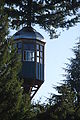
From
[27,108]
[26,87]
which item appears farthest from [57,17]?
[27,108]

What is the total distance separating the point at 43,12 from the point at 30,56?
132 inches

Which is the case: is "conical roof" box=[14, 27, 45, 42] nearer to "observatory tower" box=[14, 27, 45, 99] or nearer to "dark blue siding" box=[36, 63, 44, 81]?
"observatory tower" box=[14, 27, 45, 99]

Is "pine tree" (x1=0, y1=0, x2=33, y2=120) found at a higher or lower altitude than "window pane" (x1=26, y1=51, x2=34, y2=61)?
lower

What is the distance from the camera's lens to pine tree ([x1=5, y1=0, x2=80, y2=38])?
77.8ft

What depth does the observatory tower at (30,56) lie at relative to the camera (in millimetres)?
23406

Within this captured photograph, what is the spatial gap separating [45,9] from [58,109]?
9992 millimetres

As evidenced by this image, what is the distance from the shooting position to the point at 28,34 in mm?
24266

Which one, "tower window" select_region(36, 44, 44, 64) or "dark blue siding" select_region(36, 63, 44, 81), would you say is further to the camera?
"tower window" select_region(36, 44, 44, 64)

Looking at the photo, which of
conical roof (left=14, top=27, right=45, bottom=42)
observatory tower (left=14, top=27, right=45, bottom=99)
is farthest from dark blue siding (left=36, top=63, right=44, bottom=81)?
conical roof (left=14, top=27, right=45, bottom=42)

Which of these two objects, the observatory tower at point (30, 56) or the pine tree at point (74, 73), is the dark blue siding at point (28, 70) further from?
the pine tree at point (74, 73)

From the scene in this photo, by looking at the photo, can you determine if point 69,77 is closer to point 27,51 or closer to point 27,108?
point 27,51

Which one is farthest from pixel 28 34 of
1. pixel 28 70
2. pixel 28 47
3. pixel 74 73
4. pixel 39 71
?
pixel 74 73

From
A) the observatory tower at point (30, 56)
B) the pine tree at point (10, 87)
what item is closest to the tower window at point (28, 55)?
the observatory tower at point (30, 56)

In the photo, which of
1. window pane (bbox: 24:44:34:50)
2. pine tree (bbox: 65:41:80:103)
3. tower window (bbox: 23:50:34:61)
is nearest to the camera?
tower window (bbox: 23:50:34:61)
